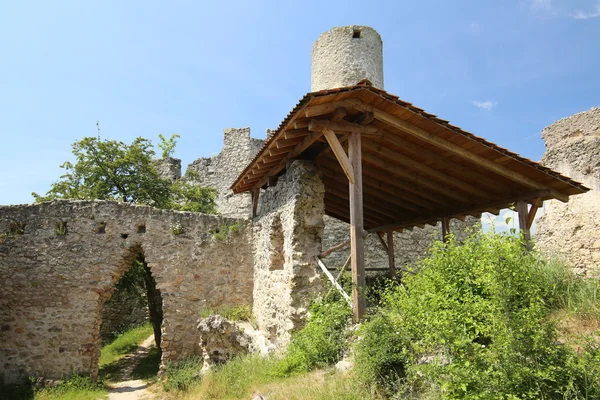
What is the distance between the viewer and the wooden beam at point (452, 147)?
6.36 metres

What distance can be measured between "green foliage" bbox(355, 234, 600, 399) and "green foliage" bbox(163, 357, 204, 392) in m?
5.40

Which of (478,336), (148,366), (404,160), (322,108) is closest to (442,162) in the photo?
(404,160)

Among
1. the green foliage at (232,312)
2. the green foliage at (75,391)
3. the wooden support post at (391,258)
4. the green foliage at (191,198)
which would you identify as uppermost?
the green foliage at (191,198)

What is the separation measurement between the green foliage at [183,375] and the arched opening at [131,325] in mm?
1919

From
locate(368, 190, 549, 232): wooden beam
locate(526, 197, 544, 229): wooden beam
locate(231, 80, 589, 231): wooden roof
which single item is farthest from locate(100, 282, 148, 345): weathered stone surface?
locate(526, 197, 544, 229): wooden beam

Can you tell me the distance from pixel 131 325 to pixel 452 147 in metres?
15.1

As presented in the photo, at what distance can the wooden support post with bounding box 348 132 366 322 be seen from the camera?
6.18m

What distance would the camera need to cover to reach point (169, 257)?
10328mm

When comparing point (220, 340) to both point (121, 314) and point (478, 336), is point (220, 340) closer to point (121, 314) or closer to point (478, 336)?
point (478, 336)

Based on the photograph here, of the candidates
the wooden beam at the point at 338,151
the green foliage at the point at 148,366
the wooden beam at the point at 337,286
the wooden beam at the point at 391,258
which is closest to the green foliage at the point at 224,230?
the wooden beam at the point at 337,286

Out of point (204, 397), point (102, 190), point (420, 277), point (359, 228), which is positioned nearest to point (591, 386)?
point (420, 277)

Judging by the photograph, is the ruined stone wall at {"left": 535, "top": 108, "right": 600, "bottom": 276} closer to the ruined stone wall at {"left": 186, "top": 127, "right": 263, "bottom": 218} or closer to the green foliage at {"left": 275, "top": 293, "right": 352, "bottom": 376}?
the green foliage at {"left": 275, "top": 293, "right": 352, "bottom": 376}

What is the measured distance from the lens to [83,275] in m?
10.0

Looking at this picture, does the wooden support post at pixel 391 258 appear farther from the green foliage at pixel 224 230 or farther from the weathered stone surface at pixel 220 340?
the weathered stone surface at pixel 220 340
